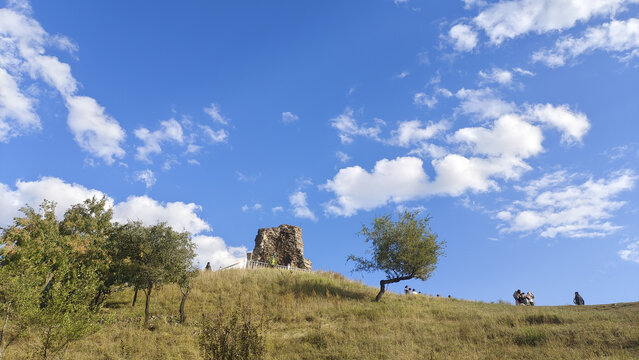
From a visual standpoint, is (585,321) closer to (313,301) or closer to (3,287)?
(313,301)

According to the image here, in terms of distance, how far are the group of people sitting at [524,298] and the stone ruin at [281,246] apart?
23718 mm

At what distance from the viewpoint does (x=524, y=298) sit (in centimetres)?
2945

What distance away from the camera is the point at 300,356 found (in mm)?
13859

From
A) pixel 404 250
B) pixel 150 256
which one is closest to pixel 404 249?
pixel 404 250

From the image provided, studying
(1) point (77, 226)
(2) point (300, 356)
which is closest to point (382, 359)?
(2) point (300, 356)

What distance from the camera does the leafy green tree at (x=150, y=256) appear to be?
20297 mm

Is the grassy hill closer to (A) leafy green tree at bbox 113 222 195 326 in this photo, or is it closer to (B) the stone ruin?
(A) leafy green tree at bbox 113 222 195 326

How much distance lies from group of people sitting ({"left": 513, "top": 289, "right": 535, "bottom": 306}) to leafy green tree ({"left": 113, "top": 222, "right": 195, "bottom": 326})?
87.2 feet

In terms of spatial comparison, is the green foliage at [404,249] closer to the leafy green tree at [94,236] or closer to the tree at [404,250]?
the tree at [404,250]

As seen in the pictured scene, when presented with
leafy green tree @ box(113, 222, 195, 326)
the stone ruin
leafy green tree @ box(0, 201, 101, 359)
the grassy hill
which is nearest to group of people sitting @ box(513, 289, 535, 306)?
the grassy hill

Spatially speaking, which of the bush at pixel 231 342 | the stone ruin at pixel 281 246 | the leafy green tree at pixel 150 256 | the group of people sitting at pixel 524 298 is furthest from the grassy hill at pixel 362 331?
the stone ruin at pixel 281 246

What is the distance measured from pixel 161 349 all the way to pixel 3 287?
259 inches

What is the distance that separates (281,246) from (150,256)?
25.1 metres

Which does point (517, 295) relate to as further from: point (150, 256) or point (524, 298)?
point (150, 256)
